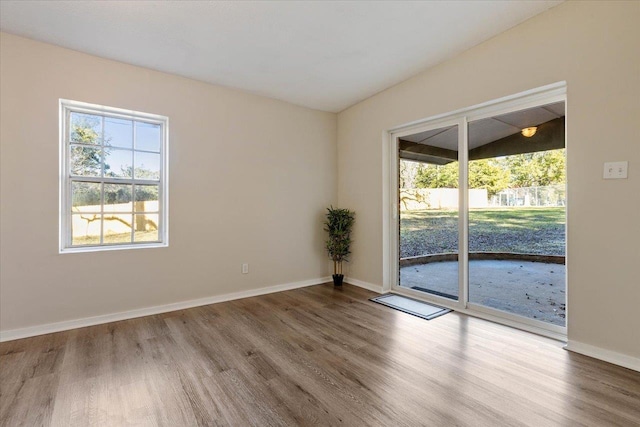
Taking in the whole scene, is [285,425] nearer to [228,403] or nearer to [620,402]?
[228,403]

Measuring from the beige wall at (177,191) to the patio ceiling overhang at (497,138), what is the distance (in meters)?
1.51

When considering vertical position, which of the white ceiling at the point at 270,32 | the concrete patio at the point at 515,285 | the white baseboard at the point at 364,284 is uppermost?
the white ceiling at the point at 270,32

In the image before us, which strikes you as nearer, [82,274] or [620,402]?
[620,402]

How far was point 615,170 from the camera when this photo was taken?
6.98 feet

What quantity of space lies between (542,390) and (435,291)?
173 cm

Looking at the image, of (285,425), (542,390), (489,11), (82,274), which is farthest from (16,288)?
(489,11)

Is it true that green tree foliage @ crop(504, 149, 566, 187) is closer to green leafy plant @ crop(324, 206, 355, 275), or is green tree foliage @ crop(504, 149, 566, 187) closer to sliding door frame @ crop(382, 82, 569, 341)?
sliding door frame @ crop(382, 82, 569, 341)

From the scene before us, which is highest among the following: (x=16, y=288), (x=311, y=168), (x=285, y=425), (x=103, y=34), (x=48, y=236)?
(x=103, y=34)

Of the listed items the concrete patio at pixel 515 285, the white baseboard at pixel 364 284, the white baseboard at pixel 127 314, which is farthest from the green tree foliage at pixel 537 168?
the white baseboard at pixel 127 314

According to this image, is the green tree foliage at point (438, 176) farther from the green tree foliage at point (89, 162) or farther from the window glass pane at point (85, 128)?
the window glass pane at point (85, 128)

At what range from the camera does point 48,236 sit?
8.86 feet

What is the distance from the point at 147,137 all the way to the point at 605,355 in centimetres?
457

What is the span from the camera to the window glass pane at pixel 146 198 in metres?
3.26

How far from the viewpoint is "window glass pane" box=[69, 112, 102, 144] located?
2924 mm
